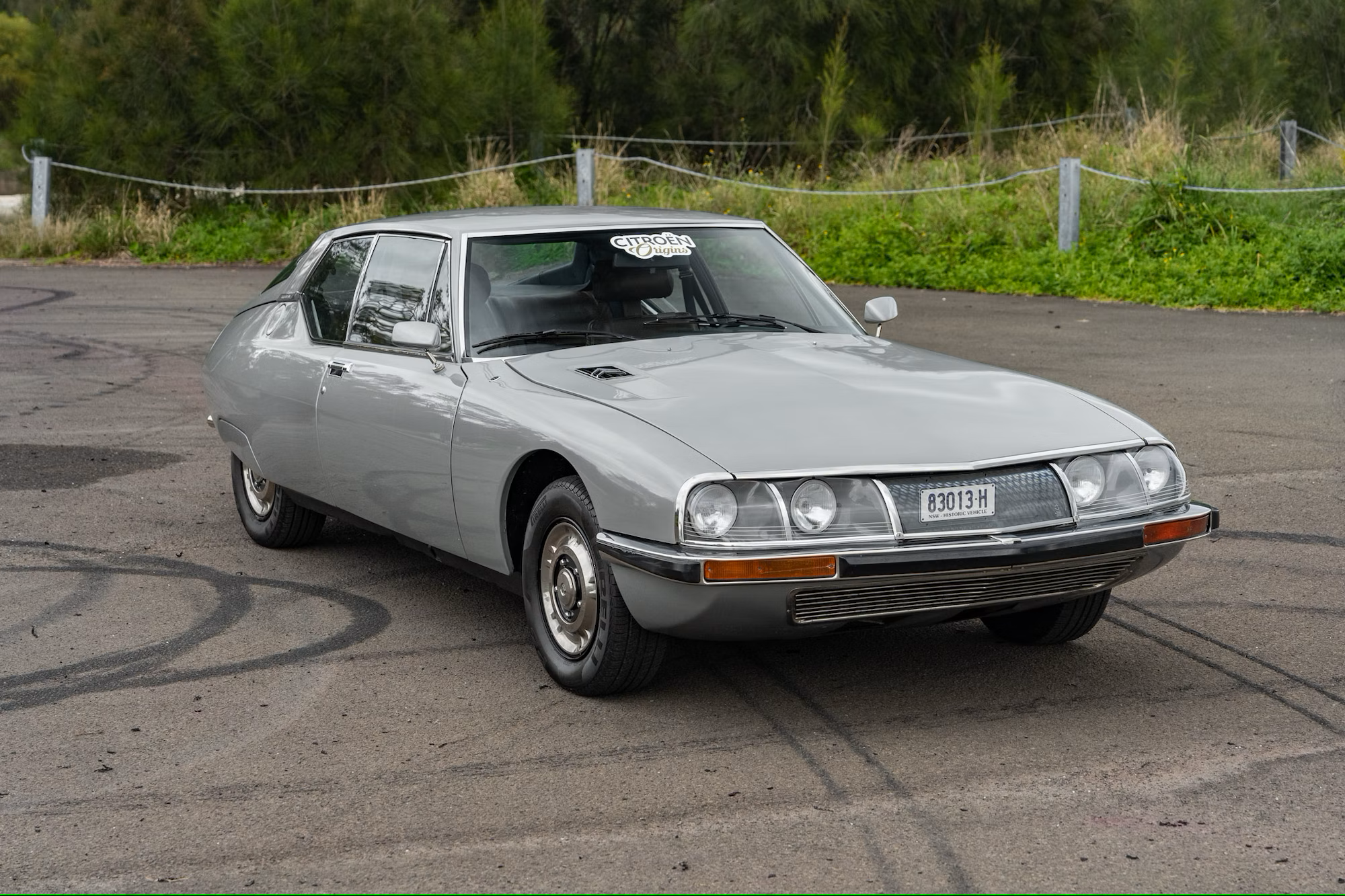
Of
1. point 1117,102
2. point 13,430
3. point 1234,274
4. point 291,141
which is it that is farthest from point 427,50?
point 13,430

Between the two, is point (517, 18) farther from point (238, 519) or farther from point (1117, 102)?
point (238, 519)

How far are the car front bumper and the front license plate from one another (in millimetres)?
73

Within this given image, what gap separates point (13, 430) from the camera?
9945 mm

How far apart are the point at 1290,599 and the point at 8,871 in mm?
4493

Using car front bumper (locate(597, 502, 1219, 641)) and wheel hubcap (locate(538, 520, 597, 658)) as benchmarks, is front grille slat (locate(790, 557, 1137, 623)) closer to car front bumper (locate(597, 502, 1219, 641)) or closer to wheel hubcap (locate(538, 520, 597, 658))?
car front bumper (locate(597, 502, 1219, 641))

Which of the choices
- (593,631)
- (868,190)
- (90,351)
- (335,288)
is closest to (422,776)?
(593,631)

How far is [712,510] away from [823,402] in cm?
65

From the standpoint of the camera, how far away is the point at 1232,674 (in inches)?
203

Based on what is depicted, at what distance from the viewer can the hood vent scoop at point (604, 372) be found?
5211 mm

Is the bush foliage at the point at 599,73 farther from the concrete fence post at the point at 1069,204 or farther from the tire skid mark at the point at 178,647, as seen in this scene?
the tire skid mark at the point at 178,647

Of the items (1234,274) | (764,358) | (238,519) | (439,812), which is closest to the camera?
(439,812)

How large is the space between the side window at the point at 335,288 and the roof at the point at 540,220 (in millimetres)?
110

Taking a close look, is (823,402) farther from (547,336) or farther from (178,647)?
(178,647)

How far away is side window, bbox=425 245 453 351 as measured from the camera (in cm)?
569
